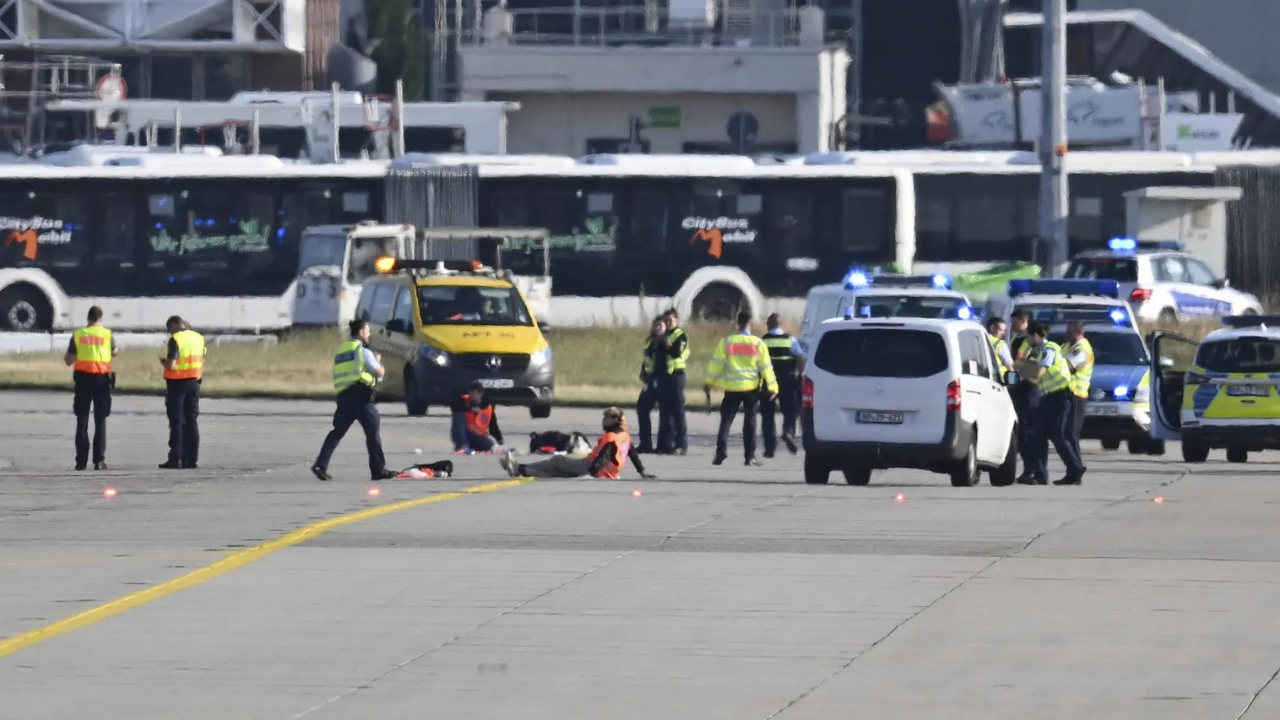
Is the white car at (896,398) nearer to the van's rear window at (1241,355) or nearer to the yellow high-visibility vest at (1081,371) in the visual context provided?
the yellow high-visibility vest at (1081,371)

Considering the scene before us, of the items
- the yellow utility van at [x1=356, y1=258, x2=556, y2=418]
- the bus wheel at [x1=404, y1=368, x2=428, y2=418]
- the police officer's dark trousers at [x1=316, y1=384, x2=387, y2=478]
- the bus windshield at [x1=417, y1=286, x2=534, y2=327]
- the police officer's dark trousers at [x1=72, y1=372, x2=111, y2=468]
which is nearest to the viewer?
the police officer's dark trousers at [x1=316, y1=384, x2=387, y2=478]

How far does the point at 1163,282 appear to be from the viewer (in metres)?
41.2

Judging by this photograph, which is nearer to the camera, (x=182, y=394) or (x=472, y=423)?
(x=182, y=394)

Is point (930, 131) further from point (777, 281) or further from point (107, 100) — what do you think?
point (107, 100)

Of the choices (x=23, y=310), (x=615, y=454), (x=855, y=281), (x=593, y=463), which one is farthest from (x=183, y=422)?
(x=23, y=310)

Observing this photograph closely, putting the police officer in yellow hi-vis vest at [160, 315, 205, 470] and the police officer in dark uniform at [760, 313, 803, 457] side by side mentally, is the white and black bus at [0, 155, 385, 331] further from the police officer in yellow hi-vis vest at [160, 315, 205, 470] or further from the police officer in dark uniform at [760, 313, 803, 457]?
the police officer in yellow hi-vis vest at [160, 315, 205, 470]

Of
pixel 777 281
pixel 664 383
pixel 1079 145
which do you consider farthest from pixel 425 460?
pixel 1079 145

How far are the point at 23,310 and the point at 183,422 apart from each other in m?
18.8

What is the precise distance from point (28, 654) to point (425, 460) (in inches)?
539

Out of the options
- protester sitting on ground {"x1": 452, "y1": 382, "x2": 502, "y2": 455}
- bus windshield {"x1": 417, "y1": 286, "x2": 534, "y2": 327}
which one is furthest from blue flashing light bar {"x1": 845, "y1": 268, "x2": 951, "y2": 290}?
protester sitting on ground {"x1": 452, "y1": 382, "x2": 502, "y2": 455}

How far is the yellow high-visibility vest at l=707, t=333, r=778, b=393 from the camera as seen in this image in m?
25.7

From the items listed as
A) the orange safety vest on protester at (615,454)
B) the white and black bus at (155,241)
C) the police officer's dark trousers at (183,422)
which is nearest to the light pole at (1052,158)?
the white and black bus at (155,241)

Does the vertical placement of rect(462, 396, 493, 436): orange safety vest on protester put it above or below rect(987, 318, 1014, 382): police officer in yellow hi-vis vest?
A: below

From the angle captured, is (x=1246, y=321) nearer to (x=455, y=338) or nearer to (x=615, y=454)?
(x=615, y=454)
